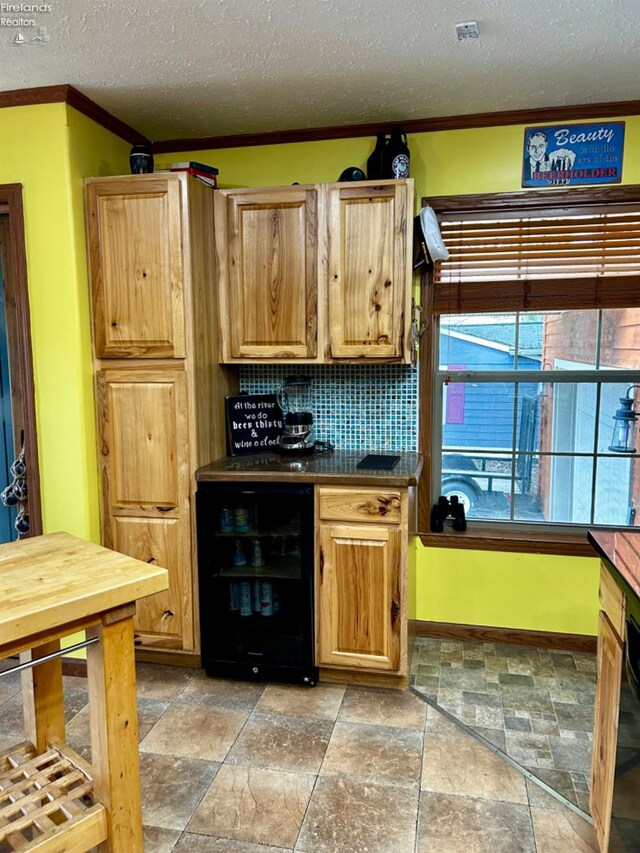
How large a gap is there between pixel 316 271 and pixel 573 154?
51.1 inches

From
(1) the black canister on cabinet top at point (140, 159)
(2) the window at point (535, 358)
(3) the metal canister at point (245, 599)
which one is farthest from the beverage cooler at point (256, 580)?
(1) the black canister on cabinet top at point (140, 159)

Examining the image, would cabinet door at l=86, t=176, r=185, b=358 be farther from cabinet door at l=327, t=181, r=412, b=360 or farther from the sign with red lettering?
the sign with red lettering

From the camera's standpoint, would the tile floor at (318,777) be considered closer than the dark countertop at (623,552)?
No

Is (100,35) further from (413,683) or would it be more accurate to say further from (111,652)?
(413,683)

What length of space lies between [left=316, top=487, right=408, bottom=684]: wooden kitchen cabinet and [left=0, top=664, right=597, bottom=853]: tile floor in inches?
7.3

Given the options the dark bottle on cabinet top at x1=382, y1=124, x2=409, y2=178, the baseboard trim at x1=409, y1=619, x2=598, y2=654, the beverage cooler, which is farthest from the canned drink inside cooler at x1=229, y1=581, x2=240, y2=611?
the dark bottle on cabinet top at x1=382, y1=124, x2=409, y2=178

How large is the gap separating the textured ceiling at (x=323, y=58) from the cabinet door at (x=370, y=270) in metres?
0.43

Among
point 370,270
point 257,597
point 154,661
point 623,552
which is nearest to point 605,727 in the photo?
point 623,552

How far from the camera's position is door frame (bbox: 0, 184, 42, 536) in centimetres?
258

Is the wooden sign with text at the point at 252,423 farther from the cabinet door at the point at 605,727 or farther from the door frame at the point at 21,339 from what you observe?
the cabinet door at the point at 605,727

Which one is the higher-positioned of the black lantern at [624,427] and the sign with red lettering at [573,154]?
the sign with red lettering at [573,154]

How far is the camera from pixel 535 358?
2922mm

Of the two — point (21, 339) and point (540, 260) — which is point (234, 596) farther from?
point (540, 260)

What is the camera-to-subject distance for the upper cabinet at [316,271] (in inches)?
102
